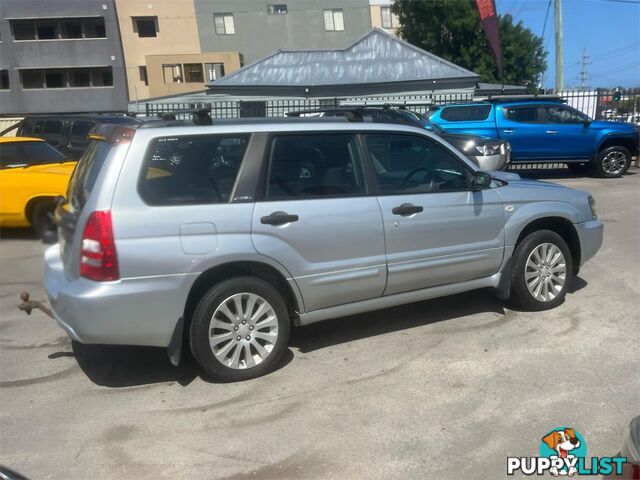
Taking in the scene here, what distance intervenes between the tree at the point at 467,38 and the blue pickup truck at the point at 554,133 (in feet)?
88.6

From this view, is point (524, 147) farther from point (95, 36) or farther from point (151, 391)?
point (95, 36)

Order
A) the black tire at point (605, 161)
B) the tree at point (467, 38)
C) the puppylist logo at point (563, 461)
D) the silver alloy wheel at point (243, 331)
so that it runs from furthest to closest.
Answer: the tree at point (467, 38) → the black tire at point (605, 161) → the silver alloy wheel at point (243, 331) → the puppylist logo at point (563, 461)

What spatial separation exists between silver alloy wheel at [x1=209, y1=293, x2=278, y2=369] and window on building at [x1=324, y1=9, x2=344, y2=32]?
143 feet

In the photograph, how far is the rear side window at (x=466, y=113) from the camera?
1416cm

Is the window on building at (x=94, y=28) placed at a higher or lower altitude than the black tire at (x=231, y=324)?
higher

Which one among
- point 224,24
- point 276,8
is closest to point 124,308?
point 224,24

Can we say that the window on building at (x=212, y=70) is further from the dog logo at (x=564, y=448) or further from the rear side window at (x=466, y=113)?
the dog logo at (x=564, y=448)

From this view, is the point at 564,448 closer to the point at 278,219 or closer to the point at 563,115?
the point at 278,219

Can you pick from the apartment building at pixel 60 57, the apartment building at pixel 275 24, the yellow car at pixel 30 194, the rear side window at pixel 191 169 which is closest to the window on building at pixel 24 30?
the apartment building at pixel 60 57

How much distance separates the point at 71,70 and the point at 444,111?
36.4 meters

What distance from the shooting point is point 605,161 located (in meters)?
14.1

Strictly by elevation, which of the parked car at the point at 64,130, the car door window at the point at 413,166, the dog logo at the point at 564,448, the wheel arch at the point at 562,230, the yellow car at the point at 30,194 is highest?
the parked car at the point at 64,130

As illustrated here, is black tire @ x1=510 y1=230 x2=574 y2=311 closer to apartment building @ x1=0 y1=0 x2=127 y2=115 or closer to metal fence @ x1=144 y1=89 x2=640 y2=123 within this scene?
metal fence @ x1=144 y1=89 x2=640 y2=123

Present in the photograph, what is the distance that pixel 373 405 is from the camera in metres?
3.85
